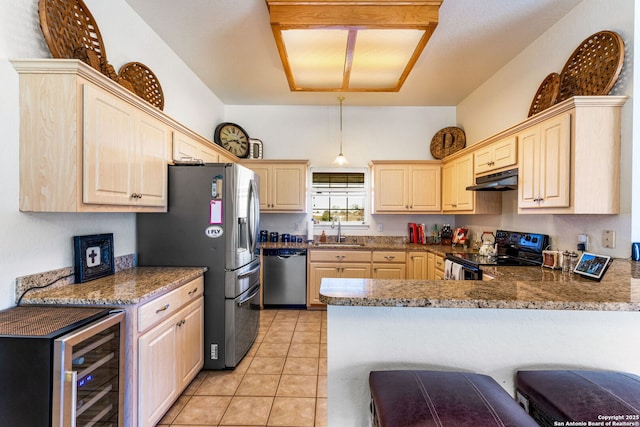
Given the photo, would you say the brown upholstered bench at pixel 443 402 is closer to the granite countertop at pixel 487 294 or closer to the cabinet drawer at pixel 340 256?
the granite countertop at pixel 487 294

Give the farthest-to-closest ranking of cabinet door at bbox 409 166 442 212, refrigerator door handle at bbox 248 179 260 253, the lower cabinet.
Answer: cabinet door at bbox 409 166 442 212 < the lower cabinet < refrigerator door handle at bbox 248 179 260 253

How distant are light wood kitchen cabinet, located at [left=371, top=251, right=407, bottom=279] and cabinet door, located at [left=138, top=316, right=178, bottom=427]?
260 cm

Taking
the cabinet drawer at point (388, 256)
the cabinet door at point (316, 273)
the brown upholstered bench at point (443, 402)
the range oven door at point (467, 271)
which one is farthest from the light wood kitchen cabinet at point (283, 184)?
the brown upholstered bench at point (443, 402)

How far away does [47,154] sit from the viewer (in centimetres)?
154

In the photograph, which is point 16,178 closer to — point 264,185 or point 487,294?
point 487,294

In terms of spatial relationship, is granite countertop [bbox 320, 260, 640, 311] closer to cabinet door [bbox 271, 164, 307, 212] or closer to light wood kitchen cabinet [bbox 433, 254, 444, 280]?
light wood kitchen cabinet [bbox 433, 254, 444, 280]

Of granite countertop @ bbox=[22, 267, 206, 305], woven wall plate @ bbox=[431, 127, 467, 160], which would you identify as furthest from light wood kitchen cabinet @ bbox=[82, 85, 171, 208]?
woven wall plate @ bbox=[431, 127, 467, 160]

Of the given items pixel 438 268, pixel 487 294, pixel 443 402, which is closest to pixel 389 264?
pixel 438 268

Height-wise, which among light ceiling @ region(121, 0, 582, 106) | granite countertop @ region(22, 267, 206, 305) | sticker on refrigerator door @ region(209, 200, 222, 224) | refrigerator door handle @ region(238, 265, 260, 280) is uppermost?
light ceiling @ region(121, 0, 582, 106)

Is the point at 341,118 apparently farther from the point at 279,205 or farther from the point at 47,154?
the point at 47,154

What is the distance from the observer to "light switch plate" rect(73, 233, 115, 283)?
184cm

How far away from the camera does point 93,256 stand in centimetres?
196

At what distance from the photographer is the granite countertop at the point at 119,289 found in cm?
152

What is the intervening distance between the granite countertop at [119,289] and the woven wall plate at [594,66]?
317 centimetres
